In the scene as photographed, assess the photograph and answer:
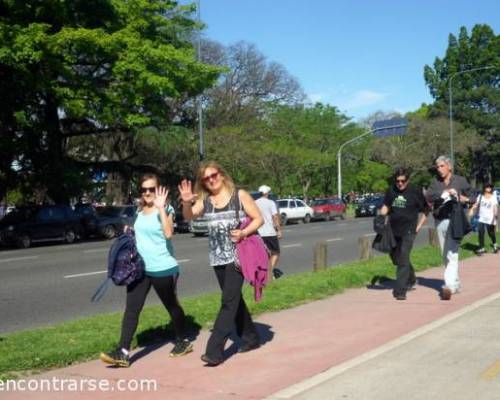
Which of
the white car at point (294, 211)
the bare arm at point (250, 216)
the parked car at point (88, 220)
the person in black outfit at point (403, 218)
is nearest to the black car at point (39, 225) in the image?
the parked car at point (88, 220)

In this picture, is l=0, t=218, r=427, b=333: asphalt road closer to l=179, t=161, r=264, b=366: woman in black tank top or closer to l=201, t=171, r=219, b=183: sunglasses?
l=179, t=161, r=264, b=366: woman in black tank top

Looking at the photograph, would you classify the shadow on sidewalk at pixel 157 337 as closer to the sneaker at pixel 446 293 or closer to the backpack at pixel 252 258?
the backpack at pixel 252 258

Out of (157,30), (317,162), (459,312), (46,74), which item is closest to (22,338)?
(459,312)

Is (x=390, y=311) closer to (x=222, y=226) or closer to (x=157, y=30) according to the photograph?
(x=222, y=226)

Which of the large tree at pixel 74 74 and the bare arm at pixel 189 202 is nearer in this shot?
the bare arm at pixel 189 202

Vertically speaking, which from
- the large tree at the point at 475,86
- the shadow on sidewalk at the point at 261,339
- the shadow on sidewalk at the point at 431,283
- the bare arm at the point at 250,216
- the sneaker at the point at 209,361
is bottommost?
the shadow on sidewalk at the point at 261,339

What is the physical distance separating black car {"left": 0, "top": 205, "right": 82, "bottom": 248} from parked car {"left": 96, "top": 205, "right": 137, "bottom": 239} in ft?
3.91

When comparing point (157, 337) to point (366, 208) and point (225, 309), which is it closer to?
point (225, 309)

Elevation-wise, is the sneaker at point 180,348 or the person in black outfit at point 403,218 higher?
the person in black outfit at point 403,218

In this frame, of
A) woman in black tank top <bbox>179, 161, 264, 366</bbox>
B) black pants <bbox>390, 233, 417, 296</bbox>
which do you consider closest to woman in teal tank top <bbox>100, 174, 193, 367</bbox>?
woman in black tank top <bbox>179, 161, 264, 366</bbox>

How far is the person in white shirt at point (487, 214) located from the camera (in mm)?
15852

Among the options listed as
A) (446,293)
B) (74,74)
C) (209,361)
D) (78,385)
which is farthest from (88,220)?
(78,385)

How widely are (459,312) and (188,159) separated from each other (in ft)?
113

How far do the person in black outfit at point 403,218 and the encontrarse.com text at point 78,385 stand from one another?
4.63m
